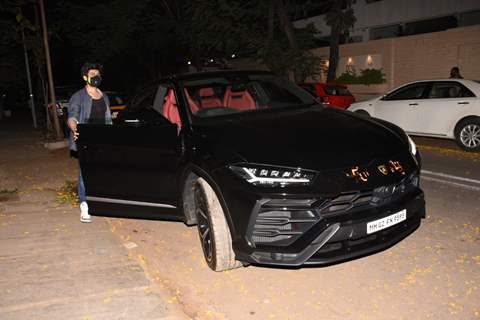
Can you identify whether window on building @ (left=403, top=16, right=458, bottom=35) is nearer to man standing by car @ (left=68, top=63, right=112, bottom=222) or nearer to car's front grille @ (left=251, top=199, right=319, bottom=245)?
man standing by car @ (left=68, top=63, right=112, bottom=222)

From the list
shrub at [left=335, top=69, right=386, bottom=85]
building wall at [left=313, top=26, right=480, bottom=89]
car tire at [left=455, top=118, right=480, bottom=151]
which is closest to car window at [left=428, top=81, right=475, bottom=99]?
car tire at [left=455, top=118, right=480, bottom=151]

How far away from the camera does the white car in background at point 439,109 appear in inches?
368

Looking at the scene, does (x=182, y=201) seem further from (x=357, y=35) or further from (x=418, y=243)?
(x=357, y=35)

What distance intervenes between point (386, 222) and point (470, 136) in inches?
262

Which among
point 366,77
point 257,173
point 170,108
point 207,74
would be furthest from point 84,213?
point 366,77

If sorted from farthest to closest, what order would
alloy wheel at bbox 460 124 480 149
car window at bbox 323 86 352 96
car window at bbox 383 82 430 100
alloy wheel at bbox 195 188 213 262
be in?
1. car window at bbox 323 86 352 96
2. car window at bbox 383 82 430 100
3. alloy wheel at bbox 460 124 480 149
4. alloy wheel at bbox 195 188 213 262

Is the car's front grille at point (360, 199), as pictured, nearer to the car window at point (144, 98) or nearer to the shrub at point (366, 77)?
the car window at point (144, 98)

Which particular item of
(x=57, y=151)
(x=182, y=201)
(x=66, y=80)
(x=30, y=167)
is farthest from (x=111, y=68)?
(x=182, y=201)

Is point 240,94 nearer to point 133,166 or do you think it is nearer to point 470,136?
point 133,166

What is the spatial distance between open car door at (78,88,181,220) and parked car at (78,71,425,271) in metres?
0.01

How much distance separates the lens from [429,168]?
7.98 metres

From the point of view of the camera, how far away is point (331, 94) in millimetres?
15797

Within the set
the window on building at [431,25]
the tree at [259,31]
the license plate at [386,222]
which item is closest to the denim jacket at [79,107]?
the license plate at [386,222]

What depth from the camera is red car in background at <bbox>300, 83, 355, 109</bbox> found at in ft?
51.3
